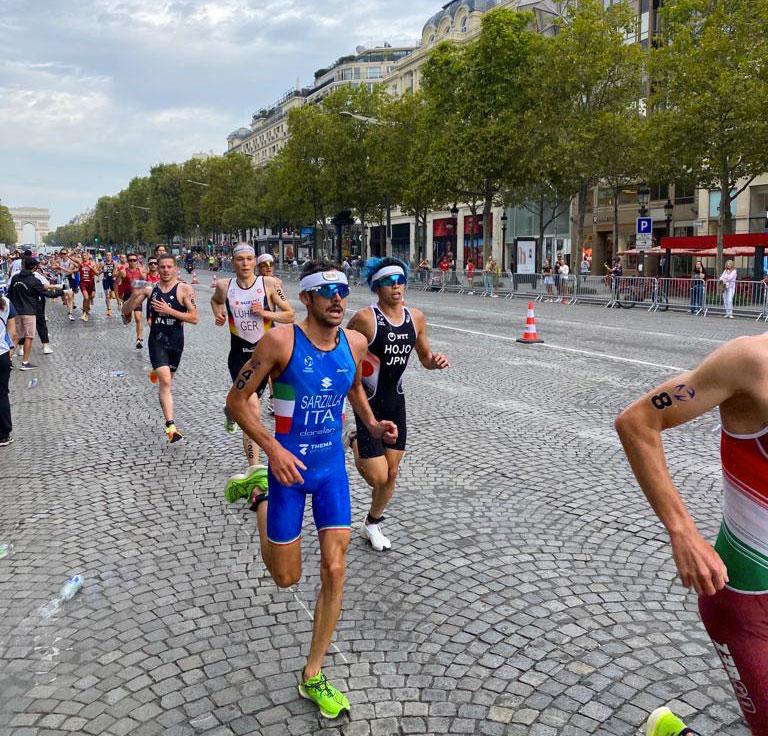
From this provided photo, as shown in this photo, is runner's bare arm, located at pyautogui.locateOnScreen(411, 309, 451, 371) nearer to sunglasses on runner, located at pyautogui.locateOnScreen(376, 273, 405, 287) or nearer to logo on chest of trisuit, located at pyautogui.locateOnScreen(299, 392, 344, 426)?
sunglasses on runner, located at pyautogui.locateOnScreen(376, 273, 405, 287)

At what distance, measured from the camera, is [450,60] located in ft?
121

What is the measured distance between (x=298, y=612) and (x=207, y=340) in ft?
44.7

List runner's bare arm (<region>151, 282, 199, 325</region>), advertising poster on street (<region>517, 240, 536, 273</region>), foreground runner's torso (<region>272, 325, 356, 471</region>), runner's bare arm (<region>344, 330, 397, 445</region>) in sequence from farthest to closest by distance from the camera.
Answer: advertising poster on street (<region>517, 240, 536, 273</region>)
runner's bare arm (<region>151, 282, 199, 325</region>)
runner's bare arm (<region>344, 330, 397, 445</region>)
foreground runner's torso (<region>272, 325, 356, 471</region>)

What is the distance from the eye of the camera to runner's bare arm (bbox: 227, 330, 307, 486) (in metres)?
3.34

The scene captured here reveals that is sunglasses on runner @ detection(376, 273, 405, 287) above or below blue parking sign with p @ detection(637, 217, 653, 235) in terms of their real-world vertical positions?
below

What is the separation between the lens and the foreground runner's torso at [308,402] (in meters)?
3.50

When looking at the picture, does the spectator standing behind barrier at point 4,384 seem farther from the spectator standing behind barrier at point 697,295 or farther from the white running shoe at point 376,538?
the spectator standing behind barrier at point 697,295

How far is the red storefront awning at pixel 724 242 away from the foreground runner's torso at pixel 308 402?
28.9 meters

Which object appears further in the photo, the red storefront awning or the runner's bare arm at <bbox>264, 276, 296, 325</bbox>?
the red storefront awning

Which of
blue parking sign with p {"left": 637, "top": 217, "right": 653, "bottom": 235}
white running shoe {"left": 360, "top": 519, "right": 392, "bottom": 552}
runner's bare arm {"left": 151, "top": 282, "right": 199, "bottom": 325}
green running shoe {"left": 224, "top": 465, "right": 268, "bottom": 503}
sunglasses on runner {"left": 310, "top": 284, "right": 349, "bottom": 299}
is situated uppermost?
blue parking sign with p {"left": 637, "top": 217, "right": 653, "bottom": 235}

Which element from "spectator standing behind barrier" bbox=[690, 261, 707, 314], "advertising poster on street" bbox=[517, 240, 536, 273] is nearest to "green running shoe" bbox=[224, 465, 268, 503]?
"spectator standing behind barrier" bbox=[690, 261, 707, 314]

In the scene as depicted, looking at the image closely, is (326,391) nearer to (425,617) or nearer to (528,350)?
(425,617)

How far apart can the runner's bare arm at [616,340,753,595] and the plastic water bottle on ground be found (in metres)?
3.40

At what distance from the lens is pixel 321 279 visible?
3584 millimetres
